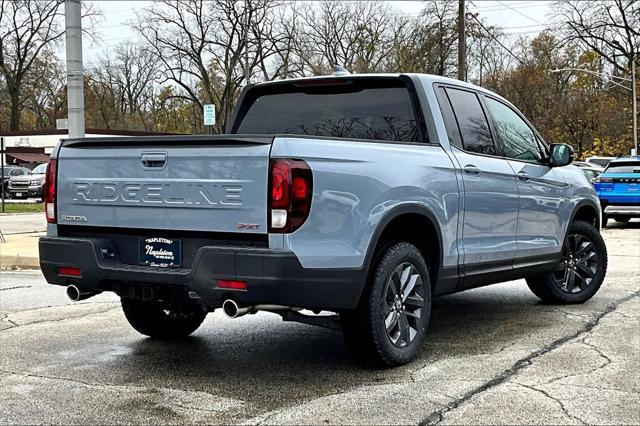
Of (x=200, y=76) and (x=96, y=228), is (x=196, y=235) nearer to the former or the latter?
(x=96, y=228)

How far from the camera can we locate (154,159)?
474 centimetres

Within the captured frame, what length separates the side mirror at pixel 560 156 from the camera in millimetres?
6980

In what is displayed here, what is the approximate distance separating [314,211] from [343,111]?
170 cm

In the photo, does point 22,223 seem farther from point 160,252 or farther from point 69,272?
point 160,252

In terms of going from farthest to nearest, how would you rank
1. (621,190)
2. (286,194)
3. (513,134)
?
1. (621,190)
2. (513,134)
3. (286,194)

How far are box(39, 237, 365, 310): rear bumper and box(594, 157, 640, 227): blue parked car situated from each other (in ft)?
48.0

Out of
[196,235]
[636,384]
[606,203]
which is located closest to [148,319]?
[196,235]

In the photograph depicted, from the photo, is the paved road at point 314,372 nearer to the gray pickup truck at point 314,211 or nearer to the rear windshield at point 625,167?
the gray pickup truck at point 314,211

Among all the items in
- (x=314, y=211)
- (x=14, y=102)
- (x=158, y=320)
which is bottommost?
(x=158, y=320)

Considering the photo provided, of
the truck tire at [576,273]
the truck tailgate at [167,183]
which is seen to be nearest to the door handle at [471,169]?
the truck tailgate at [167,183]

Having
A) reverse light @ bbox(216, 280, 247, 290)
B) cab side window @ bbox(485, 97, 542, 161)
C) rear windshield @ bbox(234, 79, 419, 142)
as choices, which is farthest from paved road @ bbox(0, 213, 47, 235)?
reverse light @ bbox(216, 280, 247, 290)

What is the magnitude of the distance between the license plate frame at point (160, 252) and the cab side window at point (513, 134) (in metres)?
3.08

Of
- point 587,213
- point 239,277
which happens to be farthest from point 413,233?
point 587,213

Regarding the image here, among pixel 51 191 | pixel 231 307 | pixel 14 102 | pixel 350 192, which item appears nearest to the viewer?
pixel 231 307
